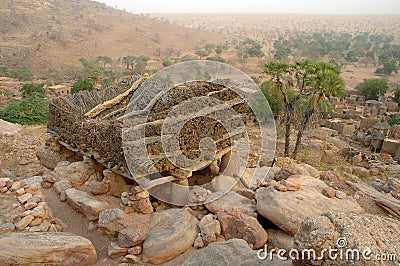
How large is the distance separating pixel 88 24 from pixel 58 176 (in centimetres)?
5221

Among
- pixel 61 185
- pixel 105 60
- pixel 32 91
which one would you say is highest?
pixel 61 185

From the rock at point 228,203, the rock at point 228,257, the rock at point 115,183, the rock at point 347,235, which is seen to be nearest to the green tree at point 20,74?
the rock at point 115,183

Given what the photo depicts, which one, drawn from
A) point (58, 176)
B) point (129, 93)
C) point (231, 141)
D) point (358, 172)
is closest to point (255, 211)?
point (231, 141)

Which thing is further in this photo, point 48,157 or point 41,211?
point 48,157

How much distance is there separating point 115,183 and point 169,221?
1.66m

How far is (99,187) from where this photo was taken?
6.54 metres

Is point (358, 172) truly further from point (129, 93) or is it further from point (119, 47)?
point (119, 47)

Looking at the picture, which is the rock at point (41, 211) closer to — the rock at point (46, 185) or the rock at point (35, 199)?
the rock at point (35, 199)

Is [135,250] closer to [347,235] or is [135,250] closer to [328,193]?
[347,235]

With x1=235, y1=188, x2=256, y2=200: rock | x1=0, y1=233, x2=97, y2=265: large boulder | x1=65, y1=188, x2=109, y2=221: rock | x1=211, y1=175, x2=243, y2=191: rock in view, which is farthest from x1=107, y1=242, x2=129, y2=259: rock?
x1=235, y1=188, x2=256, y2=200: rock

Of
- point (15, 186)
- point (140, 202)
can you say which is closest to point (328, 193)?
point (140, 202)

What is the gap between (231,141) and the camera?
7.70m

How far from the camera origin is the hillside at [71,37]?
121 feet

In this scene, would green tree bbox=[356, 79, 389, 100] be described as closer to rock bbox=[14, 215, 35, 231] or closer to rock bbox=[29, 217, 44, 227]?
rock bbox=[29, 217, 44, 227]
